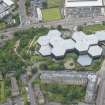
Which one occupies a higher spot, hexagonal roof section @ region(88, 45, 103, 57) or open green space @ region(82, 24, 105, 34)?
open green space @ region(82, 24, 105, 34)

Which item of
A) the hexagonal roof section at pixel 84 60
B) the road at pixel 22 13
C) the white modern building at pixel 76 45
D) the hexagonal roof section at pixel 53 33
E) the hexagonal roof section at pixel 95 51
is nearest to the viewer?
the hexagonal roof section at pixel 84 60

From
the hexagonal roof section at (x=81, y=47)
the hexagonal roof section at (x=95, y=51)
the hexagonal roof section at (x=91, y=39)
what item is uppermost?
the hexagonal roof section at (x=91, y=39)

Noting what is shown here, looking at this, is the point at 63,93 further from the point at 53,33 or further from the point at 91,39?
the point at 53,33

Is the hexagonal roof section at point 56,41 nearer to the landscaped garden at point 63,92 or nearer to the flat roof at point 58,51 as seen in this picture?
the flat roof at point 58,51

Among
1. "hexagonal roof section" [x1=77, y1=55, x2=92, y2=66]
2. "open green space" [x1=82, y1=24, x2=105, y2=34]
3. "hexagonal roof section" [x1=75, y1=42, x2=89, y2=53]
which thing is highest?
"open green space" [x1=82, y1=24, x2=105, y2=34]

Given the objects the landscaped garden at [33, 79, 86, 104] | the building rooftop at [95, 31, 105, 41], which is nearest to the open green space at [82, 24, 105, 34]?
the building rooftop at [95, 31, 105, 41]

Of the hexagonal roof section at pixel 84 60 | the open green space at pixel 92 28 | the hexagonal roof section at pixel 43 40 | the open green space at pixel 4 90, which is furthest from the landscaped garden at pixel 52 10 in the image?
the open green space at pixel 4 90

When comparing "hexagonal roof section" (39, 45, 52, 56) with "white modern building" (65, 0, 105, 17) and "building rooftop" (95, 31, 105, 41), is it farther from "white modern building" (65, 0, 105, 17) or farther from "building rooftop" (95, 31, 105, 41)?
"white modern building" (65, 0, 105, 17)
